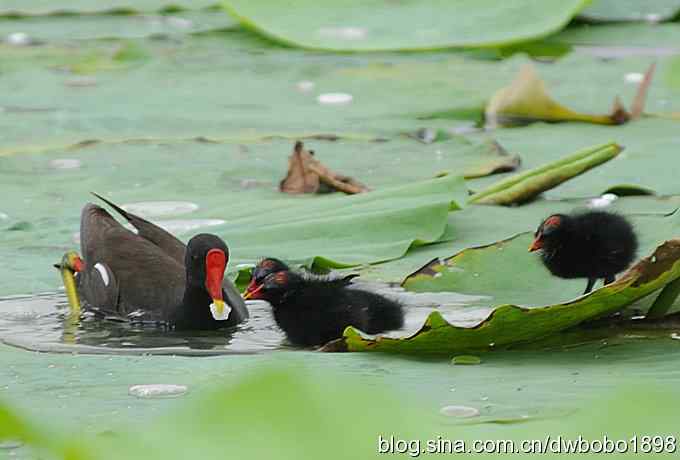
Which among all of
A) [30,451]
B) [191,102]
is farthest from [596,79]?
[30,451]

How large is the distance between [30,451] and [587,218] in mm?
1481

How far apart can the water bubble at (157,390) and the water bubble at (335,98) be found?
260 centimetres

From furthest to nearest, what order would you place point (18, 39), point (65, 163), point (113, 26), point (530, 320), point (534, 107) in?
point (113, 26), point (18, 39), point (534, 107), point (65, 163), point (530, 320)

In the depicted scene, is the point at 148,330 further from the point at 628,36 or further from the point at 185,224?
the point at 628,36

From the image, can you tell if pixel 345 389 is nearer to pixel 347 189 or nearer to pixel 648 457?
pixel 648 457

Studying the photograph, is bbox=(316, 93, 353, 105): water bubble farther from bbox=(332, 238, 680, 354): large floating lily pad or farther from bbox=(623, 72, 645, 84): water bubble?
bbox=(332, 238, 680, 354): large floating lily pad

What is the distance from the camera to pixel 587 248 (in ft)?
10.2

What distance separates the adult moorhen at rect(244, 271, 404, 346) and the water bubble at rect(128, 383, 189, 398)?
522 mm

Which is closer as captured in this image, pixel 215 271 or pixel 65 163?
pixel 215 271

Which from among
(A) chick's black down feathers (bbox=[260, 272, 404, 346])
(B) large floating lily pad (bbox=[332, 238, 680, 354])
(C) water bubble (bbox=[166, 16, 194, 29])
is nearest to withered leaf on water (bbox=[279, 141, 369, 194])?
(A) chick's black down feathers (bbox=[260, 272, 404, 346])

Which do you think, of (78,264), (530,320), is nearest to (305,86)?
(78,264)

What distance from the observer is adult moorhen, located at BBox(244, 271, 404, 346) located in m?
2.90

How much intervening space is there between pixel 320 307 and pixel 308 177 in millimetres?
876

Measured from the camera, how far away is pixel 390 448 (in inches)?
56.5
